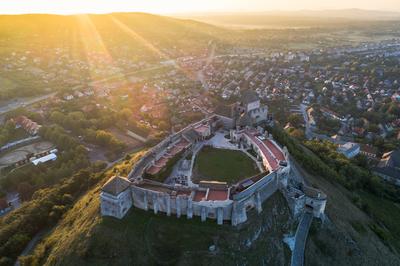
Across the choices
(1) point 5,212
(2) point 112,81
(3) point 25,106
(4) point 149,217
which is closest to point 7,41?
(2) point 112,81

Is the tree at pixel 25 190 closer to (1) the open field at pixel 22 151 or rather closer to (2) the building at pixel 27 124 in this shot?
(1) the open field at pixel 22 151

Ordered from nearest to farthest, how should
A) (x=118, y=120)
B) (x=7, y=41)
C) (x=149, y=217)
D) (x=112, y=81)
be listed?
(x=149, y=217) → (x=118, y=120) → (x=112, y=81) → (x=7, y=41)

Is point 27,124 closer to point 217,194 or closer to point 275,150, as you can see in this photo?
point 217,194

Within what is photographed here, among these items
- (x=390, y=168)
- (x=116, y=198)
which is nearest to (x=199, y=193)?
(x=116, y=198)

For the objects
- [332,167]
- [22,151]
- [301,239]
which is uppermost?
[301,239]

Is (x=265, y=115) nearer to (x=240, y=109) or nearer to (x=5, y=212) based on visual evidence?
(x=240, y=109)
